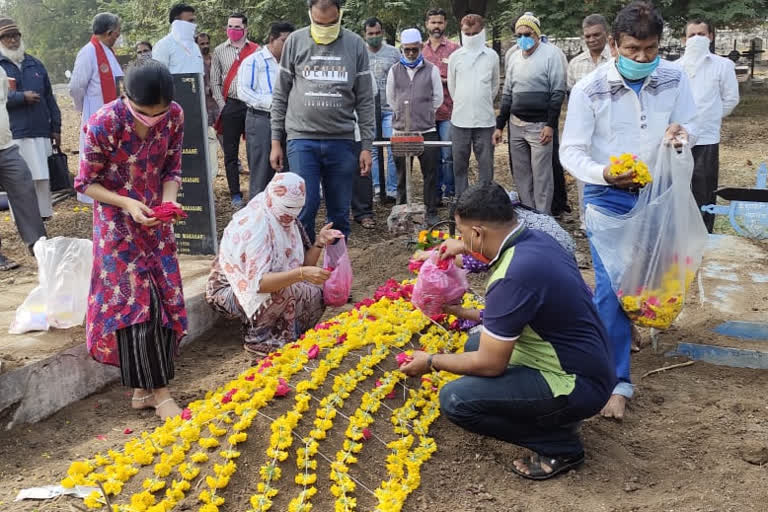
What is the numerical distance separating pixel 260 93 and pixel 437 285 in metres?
4.12

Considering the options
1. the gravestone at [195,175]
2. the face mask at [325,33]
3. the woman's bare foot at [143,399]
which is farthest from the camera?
the gravestone at [195,175]

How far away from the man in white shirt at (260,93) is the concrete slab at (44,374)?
3.12 meters

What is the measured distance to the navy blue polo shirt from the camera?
119 inches

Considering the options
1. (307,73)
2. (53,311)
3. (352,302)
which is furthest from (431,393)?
(307,73)

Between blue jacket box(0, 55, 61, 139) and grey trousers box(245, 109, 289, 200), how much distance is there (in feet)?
7.06

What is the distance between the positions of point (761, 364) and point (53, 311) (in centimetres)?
411

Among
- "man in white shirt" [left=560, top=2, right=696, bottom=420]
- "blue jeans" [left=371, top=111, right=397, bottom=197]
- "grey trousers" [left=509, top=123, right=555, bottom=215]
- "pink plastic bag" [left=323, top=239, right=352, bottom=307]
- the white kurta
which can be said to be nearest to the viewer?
"man in white shirt" [left=560, top=2, right=696, bottom=420]

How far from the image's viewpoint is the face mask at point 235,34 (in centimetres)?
831

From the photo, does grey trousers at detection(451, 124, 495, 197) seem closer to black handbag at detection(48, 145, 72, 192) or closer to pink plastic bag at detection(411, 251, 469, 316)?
pink plastic bag at detection(411, 251, 469, 316)

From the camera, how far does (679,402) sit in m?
4.09

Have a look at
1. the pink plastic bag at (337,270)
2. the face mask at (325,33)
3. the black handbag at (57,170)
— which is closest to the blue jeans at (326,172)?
the face mask at (325,33)

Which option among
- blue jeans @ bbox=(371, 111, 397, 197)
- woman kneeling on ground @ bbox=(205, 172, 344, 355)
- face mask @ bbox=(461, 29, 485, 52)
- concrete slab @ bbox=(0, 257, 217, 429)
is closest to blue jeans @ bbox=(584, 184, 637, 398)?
woman kneeling on ground @ bbox=(205, 172, 344, 355)

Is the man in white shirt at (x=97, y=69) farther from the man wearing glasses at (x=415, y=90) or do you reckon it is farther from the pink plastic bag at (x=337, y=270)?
the pink plastic bag at (x=337, y=270)

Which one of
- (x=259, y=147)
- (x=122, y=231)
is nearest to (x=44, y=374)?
(x=122, y=231)
